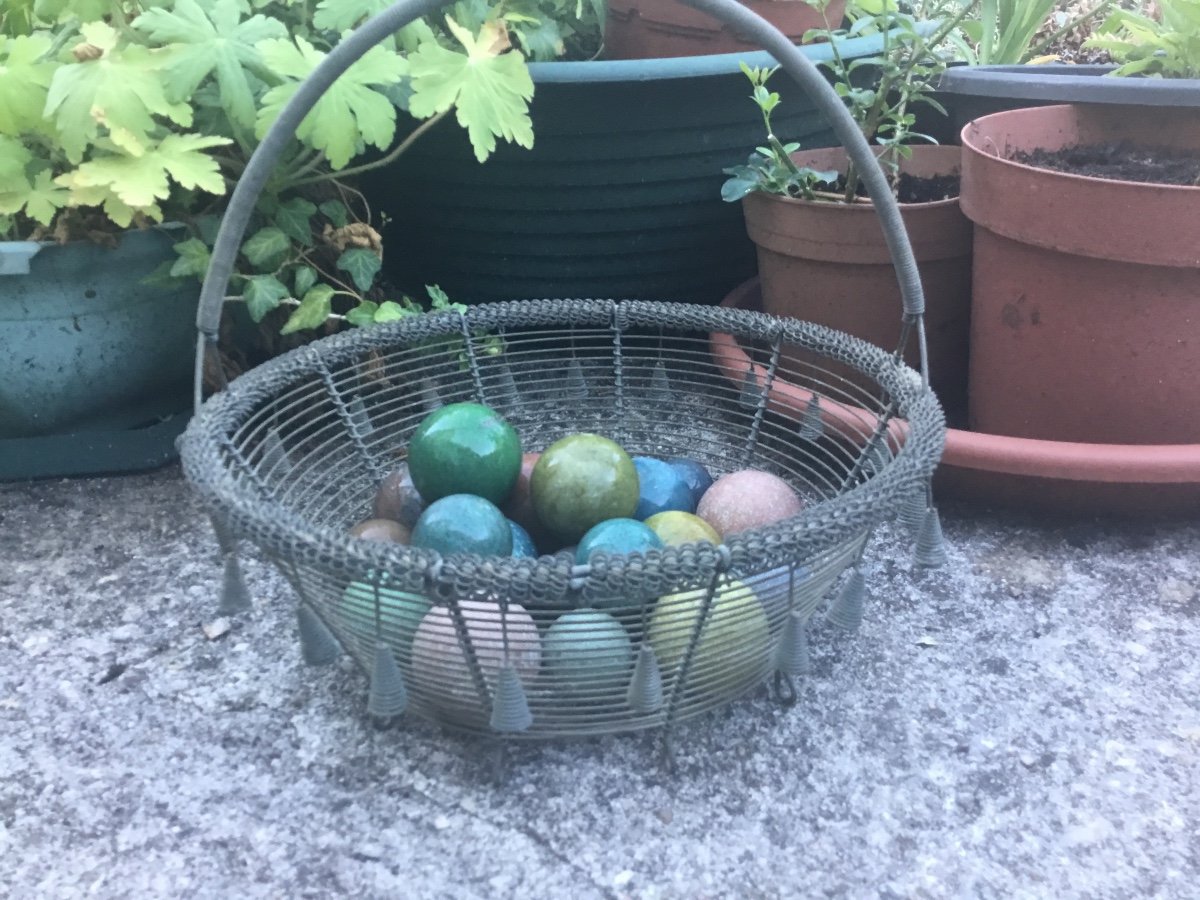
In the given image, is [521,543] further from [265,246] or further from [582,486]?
[265,246]

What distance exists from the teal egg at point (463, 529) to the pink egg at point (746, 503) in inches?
11.5

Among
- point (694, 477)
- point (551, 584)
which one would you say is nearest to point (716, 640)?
point (551, 584)

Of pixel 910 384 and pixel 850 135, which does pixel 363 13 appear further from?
pixel 910 384

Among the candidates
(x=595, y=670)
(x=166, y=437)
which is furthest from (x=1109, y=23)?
(x=166, y=437)

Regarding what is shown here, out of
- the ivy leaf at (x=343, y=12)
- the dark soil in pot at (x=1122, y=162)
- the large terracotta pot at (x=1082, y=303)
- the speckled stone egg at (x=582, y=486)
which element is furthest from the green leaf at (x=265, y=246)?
the dark soil in pot at (x=1122, y=162)

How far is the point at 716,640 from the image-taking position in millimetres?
991

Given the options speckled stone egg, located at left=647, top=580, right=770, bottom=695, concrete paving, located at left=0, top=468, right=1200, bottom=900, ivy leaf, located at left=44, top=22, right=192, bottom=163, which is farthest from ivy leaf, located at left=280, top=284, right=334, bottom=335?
speckled stone egg, located at left=647, top=580, right=770, bottom=695

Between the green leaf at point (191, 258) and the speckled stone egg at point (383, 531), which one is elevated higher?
the green leaf at point (191, 258)

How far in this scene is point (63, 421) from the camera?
161 centimetres

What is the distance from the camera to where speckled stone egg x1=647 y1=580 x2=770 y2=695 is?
38.3 inches

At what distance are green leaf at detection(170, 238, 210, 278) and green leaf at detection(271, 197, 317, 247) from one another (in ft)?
0.46

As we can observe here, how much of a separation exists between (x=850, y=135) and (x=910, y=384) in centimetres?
31

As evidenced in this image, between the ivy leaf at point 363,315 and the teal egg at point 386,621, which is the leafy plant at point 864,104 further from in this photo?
the teal egg at point 386,621

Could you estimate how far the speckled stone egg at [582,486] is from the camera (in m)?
1.17
